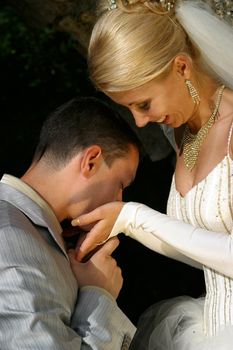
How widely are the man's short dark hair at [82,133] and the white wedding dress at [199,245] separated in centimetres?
18

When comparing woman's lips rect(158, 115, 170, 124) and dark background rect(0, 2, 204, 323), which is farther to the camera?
dark background rect(0, 2, 204, 323)

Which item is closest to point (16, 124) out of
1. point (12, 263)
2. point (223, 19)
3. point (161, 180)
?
point (161, 180)

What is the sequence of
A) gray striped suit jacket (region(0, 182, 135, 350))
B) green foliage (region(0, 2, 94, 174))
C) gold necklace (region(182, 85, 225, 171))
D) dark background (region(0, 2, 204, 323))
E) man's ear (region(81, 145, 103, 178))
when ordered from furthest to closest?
green foliage (region(0, 2, 94, 174)), dark background (region(0, 2, 204, 323)), gold necklace (region(182, 85, 225, 171)), man's ear (region(81, 145, 103, 178)), gray striped suit jacket (region(0, 182, 135, 350))

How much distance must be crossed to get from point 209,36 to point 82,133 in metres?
0.42

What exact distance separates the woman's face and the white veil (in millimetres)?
106

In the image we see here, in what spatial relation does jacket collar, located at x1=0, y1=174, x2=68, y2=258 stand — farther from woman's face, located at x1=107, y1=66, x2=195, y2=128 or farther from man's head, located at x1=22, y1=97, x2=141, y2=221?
woman's face, located at x1=107, y1=66, x2=195, y2=128

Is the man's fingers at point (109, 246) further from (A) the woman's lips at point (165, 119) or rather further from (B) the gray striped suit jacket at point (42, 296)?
(A) the woman's lips at point (165, 119)

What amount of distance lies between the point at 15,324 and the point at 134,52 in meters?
0.74

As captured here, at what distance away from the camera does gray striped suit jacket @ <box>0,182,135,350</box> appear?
168cm

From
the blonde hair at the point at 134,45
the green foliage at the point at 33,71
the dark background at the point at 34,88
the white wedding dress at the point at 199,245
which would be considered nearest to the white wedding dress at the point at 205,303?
the white wedding dress at the point at 199,245

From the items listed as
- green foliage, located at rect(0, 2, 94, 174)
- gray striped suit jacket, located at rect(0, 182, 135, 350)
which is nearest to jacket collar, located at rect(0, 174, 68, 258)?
gray striped suit jacket, located at rect(0, 182, 135, 350)

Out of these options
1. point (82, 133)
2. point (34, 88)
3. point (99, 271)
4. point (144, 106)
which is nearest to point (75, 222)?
point (99, 271)

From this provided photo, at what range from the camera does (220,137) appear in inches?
82.5

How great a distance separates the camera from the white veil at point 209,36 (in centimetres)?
205
